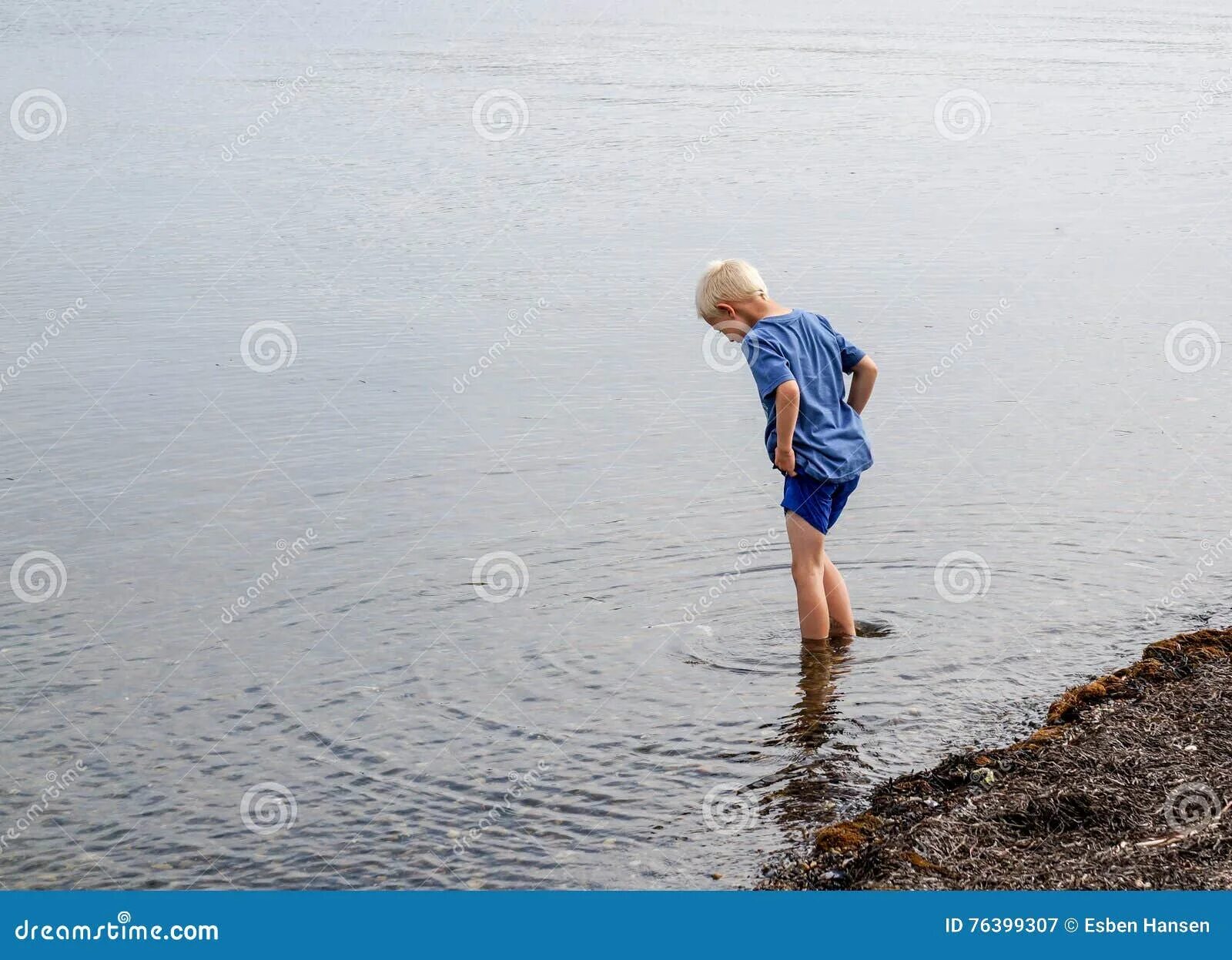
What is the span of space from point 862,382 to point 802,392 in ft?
1.17

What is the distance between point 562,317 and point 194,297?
11.2 feet

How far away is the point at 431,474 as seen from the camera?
950 cm

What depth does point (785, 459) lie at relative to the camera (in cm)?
614

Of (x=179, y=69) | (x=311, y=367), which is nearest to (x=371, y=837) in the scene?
(x=311, y=367)

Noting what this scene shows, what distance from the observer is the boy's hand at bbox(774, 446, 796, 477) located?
241 inches

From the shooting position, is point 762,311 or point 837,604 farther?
point 837,604

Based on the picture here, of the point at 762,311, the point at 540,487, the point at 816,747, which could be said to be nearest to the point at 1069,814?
the point at 816,747

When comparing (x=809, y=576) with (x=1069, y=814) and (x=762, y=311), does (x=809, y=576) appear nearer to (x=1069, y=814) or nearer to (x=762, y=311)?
(x=762, y=311)

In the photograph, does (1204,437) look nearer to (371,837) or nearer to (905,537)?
(905,537)

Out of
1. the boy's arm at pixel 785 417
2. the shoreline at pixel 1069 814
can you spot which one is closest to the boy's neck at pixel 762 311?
the boy's arm at pixel 785 417

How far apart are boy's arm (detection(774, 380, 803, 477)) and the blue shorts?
Result: 255mm

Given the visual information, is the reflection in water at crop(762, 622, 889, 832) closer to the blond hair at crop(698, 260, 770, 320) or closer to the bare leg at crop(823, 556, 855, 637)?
the bare leg at crop(823, 556, 855, 637)

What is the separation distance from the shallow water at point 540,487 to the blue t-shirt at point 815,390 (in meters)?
1.08

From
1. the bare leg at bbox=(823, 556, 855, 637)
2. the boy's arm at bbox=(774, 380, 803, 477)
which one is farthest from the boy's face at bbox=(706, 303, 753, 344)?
the bare leg at bbox=(823, 556, 855, 637)
